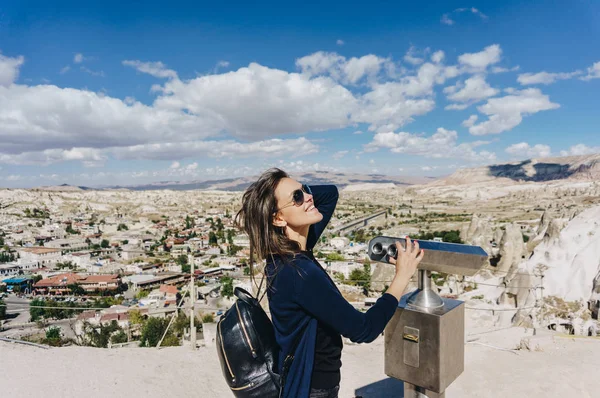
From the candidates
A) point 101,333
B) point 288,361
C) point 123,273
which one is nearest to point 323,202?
point 288,361

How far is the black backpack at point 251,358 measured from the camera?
1.41m

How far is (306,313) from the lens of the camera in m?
1.39

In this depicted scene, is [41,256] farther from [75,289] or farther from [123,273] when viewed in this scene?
[75,289]

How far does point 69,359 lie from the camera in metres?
4.30

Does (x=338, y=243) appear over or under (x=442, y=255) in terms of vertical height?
under

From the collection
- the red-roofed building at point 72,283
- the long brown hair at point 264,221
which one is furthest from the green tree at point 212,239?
the long brown hair at point 264,221

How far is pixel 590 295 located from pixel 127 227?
296 ft

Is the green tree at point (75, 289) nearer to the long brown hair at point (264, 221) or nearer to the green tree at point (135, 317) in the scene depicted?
the green tree at point (135, 317)

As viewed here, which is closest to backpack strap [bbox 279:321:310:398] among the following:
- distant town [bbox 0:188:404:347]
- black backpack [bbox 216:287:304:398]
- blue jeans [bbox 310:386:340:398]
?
black backpack [bbox 216:287:304:398]

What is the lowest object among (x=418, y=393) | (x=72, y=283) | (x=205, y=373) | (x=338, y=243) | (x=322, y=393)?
(x=72, y=283)

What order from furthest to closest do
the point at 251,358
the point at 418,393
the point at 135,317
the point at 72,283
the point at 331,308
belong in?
1. the point at 72,283
2. the point at 135,317
3. the point at 418,393
4. the point at 251,358
5. the point at 331,308

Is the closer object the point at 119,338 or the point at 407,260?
the point at 407,260

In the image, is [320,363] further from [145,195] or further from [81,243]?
[145,195]

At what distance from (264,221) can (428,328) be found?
94 centimetres
